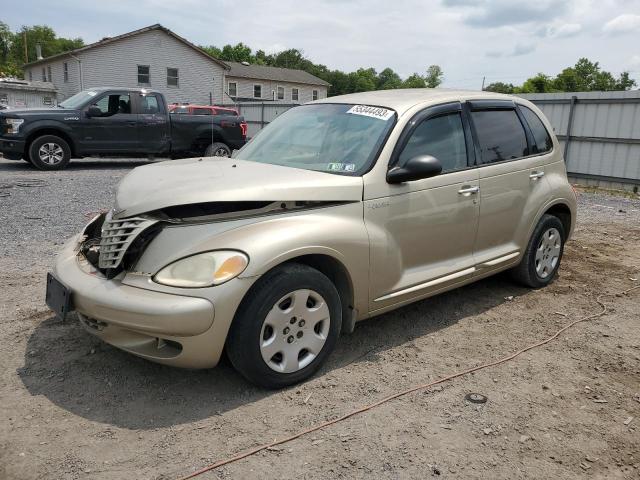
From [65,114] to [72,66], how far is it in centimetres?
2436

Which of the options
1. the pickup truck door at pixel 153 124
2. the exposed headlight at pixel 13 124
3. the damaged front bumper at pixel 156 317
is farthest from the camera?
the pickup truck door at pixel 153 124

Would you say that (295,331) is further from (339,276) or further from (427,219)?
(427,219)

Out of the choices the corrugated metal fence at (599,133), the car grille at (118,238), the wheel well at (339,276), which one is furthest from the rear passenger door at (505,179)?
the corrugated metal fence at (599,133)

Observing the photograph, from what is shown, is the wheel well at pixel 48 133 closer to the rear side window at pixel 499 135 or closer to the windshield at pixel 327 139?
the windshield at pixel 327 139

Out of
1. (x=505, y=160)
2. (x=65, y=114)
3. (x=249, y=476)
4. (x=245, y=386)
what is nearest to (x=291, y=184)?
(x=245, y=386)

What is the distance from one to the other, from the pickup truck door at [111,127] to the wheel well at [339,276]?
35.1 feet

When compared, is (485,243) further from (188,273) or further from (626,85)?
(626,85)

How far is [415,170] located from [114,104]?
11147 mm

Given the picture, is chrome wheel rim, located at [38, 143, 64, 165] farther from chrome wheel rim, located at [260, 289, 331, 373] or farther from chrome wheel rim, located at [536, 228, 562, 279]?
chrome wheel rim, located at [260, 289, 331, 373]

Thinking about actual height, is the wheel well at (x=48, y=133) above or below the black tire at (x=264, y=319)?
above

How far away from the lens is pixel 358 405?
315 cm

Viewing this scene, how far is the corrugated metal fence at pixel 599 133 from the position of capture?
12383mm

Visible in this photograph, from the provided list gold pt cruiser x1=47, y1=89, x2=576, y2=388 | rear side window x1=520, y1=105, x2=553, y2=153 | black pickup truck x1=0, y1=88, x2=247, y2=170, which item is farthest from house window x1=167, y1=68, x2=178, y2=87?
rear side window x1=520, y1=105, x2=553, y2=153

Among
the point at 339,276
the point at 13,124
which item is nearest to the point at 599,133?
the point at 339,276
